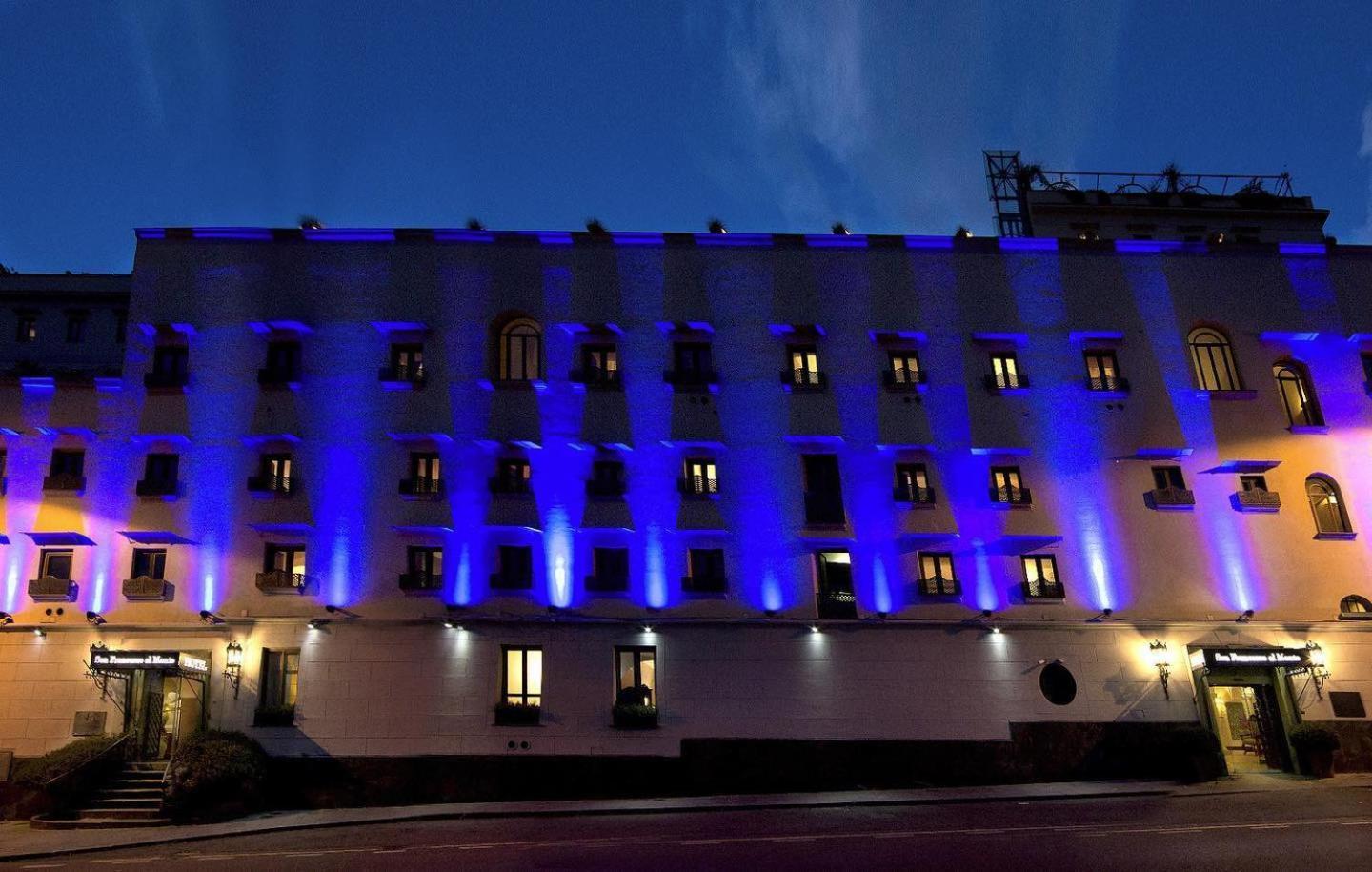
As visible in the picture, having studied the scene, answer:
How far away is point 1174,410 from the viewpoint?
30.9m

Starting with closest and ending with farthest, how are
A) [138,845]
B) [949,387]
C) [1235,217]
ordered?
[138,845] → [949,387] → [1235,217]

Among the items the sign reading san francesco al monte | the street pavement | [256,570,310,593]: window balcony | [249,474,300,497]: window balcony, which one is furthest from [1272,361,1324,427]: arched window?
the sign reading san francesco al monte

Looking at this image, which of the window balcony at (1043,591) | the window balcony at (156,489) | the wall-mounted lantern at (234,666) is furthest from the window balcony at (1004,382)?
the window balcony at (156,489)

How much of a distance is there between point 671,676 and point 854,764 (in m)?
6.34

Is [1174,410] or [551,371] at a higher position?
[551,371]

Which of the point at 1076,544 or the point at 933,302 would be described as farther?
the point at 933,302

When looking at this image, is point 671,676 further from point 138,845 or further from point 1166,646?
point 1166,646

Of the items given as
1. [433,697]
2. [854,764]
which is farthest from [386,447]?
[854,764]

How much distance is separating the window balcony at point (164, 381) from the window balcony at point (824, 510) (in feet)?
72.1

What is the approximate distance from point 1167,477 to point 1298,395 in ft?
21.9

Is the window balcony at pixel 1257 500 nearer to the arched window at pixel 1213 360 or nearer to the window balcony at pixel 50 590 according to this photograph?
the arched window at pixel 1213 360

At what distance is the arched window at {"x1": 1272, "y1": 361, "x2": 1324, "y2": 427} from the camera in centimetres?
3131

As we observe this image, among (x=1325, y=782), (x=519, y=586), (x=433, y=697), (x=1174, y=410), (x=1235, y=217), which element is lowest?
→ (x=1325, y=782)

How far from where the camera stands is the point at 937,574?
28.8 m
